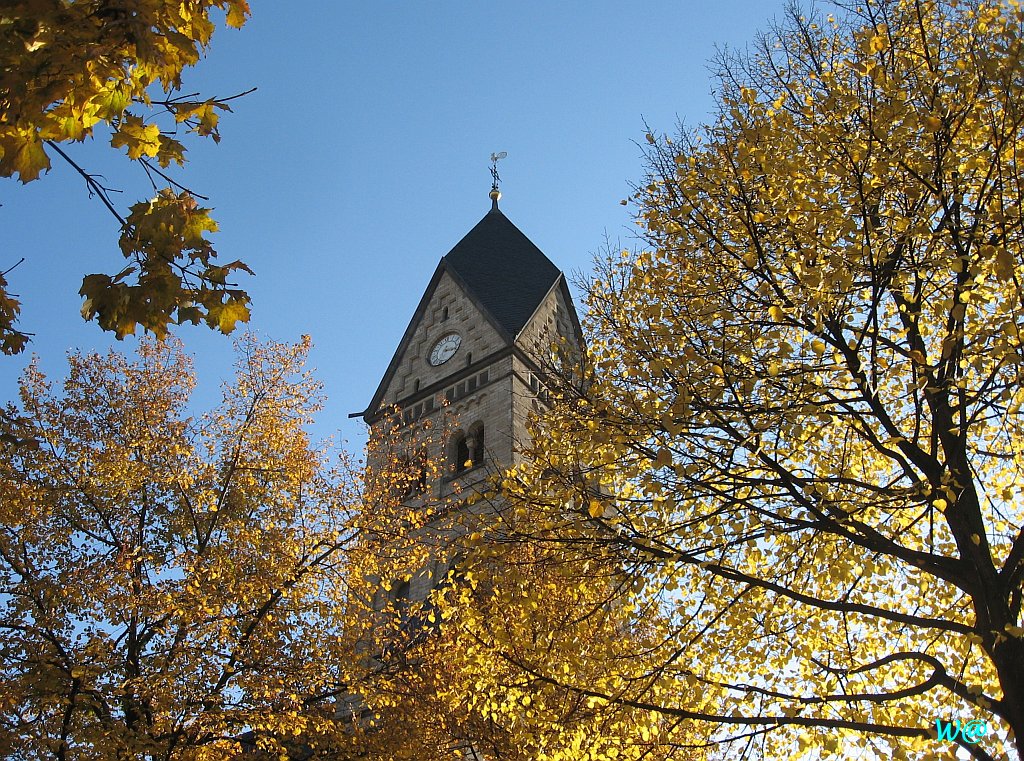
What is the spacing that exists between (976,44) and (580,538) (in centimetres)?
474

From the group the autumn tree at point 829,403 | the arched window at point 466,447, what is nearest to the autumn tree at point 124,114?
the autumn tree at point 829,403

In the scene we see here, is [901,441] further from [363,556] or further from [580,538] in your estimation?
[363,556]

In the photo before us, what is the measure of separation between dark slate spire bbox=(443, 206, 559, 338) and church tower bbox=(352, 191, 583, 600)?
40 millimetres

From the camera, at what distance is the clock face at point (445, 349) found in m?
A: 29.0

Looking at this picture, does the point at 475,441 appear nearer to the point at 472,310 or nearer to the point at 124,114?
the point at 472,310

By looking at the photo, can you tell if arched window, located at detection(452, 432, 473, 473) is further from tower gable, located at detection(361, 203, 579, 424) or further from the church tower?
tower gable, located at detection(361, 203, 579, 424)

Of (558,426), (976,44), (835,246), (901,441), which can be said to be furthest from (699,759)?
(976,44)

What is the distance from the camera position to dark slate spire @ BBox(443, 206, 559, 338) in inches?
1146

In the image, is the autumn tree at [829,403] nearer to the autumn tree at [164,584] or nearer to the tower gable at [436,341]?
the autumn tree at [164,584]

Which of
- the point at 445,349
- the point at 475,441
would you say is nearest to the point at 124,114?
the point at 475,441

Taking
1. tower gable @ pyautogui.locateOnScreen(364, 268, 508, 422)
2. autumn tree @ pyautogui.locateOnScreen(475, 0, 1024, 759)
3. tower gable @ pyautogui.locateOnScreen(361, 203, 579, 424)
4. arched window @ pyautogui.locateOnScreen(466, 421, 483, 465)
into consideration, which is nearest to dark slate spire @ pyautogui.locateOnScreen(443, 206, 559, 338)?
tower gable @ pyautogui.locateOnScreen(361, 203, 579, 424)

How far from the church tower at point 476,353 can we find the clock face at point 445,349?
48 mm

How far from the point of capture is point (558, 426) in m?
8.59

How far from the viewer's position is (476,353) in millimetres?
27672
